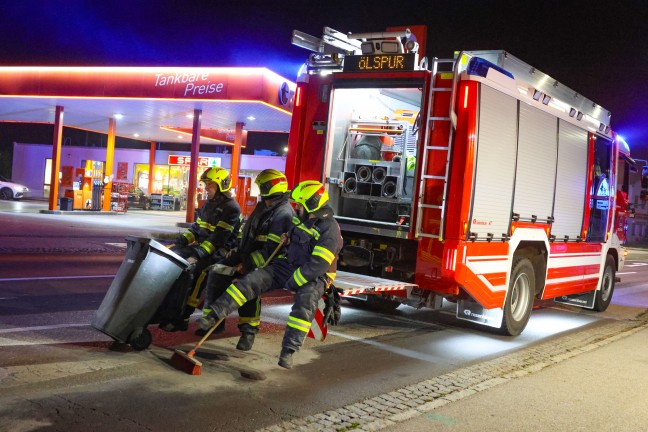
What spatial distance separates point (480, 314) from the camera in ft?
26.5

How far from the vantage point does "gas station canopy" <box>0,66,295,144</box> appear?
66.4ft

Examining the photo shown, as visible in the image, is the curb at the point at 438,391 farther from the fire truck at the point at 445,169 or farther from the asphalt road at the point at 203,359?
the fire truck at the point at 445,169

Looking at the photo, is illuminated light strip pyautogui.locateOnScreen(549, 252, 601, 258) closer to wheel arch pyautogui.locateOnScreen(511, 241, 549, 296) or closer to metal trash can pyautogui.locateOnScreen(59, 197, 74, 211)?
wheel arch pyautogui.locateOnScreen(511, 241, 549, 296)

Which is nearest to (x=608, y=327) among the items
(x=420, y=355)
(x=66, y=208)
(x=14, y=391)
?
(x=420, y=355)

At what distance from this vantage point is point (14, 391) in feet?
14.9

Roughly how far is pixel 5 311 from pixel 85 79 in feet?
54.5

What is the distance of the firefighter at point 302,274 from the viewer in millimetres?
5621

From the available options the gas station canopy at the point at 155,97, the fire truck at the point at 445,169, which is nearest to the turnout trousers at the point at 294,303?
the fire truck at the point at 445,169

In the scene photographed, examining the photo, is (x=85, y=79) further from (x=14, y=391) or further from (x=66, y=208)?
(x=14, y=391)

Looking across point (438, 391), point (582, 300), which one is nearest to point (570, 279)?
point (582, 300)

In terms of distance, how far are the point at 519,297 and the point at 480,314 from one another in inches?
31.3

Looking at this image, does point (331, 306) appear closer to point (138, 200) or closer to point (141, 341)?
point (141, 341)

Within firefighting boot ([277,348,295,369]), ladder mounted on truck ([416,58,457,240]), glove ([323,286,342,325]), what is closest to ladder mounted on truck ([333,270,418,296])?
glove ([323,286,342,325])

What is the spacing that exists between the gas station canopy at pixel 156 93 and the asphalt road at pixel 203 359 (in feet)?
35.3
